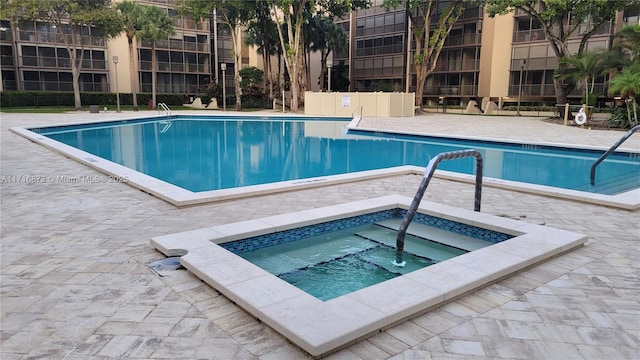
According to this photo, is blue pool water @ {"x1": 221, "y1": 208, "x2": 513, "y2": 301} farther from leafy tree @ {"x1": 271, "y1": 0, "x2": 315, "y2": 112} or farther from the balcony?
the balcony

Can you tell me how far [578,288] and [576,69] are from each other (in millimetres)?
21150

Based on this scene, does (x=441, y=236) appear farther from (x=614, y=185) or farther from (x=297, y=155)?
(x=297, y=155)

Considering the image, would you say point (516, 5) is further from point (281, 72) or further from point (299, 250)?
point (299, 250)

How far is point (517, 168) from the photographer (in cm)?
1089

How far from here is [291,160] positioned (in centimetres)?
1186

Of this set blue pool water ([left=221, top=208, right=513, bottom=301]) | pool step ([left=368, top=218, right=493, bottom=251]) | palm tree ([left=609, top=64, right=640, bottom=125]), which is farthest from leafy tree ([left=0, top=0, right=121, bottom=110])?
pool step ([left=368, top=218, right=493, bottom=251])

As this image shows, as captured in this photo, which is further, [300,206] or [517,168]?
[517,168]

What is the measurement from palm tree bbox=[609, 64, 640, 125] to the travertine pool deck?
13.3 meters

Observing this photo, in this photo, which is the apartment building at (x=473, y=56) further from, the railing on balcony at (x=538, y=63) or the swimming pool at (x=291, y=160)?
the swimming pool at (x=291, y=160)

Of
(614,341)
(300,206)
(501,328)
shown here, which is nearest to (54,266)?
(300,206)

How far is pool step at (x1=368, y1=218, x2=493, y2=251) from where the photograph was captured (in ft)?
16.7

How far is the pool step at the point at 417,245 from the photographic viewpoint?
4.95m

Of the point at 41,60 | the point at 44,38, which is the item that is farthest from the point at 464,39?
the point at 41,60

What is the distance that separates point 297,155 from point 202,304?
955 cm
